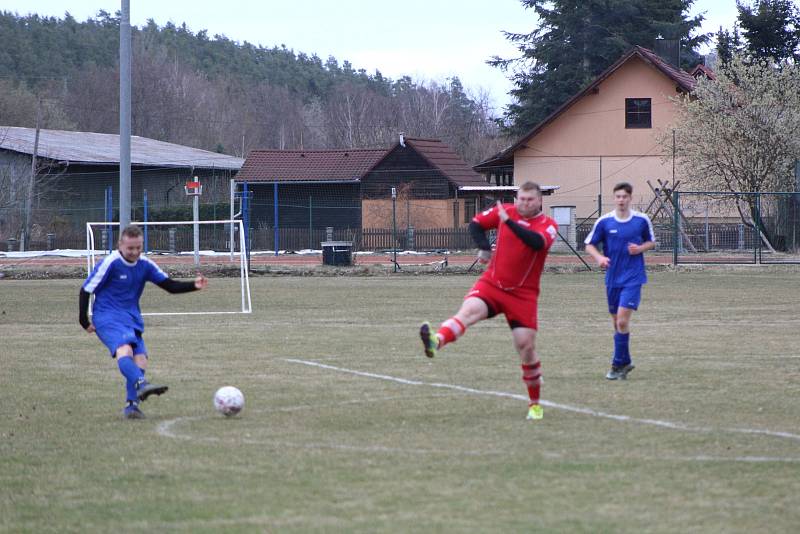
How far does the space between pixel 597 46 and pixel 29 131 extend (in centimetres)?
3164

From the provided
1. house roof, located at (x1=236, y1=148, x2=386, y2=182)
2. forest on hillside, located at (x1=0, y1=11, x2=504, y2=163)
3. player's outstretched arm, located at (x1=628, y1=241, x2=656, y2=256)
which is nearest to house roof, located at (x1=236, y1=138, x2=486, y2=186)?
house roof, located at (x1=236, y1=148, x2=386, y2=182)

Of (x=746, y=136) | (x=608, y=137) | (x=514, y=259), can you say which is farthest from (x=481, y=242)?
(x=608, y=137)

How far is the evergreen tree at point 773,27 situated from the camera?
175 ft

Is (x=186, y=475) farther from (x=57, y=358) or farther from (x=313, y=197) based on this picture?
(x=313, y=197)

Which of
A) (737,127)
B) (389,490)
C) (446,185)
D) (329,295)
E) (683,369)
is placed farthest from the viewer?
(446,185)

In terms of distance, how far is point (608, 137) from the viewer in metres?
51.4

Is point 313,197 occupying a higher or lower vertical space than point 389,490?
higher

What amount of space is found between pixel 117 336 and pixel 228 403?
1.15 metres

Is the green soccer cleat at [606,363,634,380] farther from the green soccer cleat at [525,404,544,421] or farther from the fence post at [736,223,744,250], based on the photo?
the fence post at [736,223,744,250]

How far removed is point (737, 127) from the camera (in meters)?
41.0

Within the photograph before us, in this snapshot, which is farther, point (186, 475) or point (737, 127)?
point (737, 127)


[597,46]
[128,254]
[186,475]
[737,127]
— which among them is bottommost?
[186,475]

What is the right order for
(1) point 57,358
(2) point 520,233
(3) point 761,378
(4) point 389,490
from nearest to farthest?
(4) point 389,490 < (2) point 520,233 < (3) point 761,378 < (1) point 57,358

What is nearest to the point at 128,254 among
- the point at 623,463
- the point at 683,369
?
the point at 623,463
